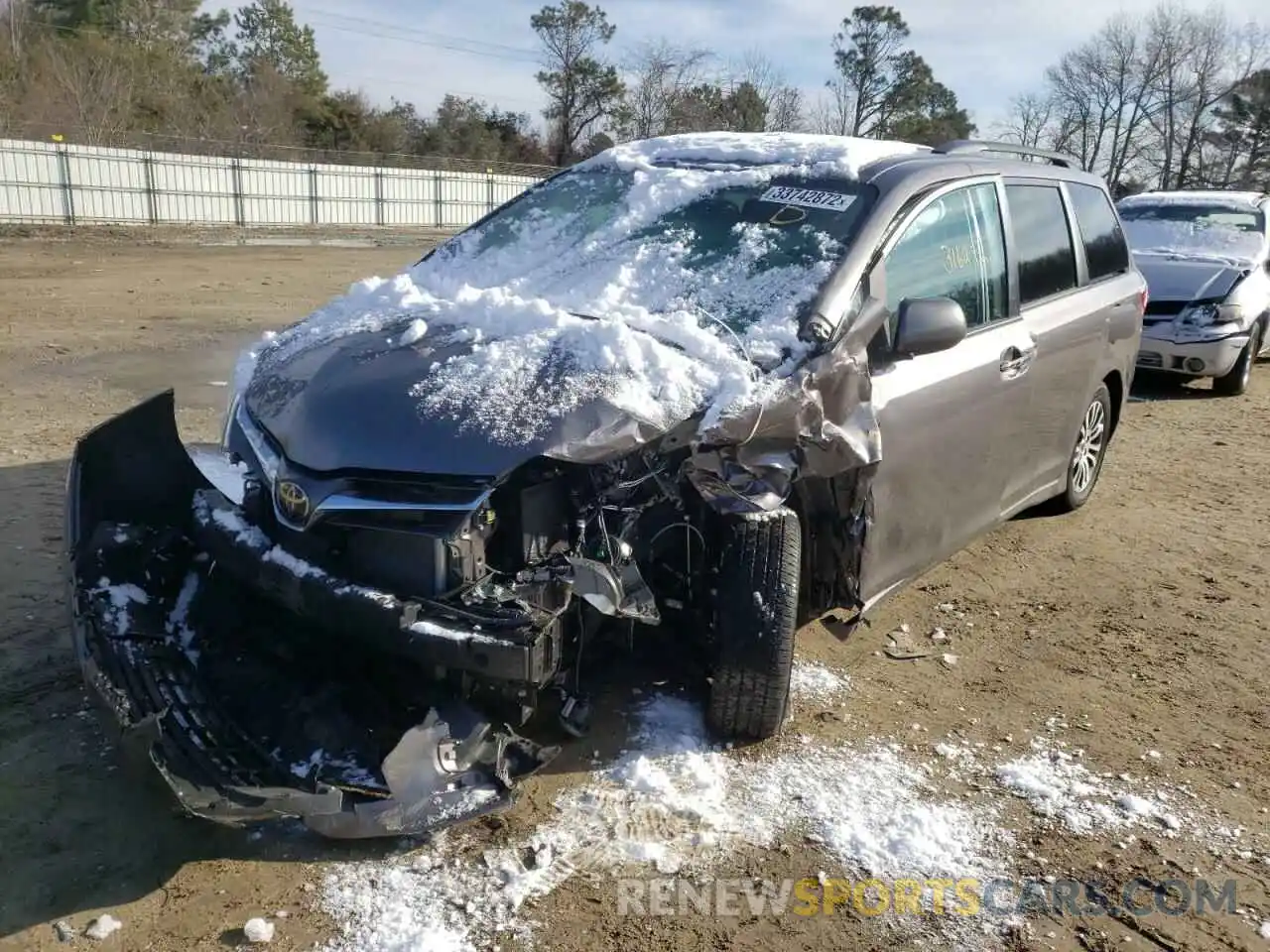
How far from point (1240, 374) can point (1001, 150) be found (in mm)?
6363

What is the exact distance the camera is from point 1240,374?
9.57 metres

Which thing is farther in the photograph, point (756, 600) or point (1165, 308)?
point (1165, 308)

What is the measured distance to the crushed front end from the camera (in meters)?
2.59

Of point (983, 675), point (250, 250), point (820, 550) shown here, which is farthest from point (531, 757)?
point (250, 250)

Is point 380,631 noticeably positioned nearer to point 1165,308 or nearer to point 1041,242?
point 1041,242

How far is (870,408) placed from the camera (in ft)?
10.5

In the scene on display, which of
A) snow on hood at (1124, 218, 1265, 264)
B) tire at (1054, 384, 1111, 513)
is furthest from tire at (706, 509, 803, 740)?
snow on hood at (1124, 218, 1265, 264)

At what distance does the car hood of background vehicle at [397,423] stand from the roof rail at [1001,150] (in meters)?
2.53

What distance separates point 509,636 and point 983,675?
2.26 metres

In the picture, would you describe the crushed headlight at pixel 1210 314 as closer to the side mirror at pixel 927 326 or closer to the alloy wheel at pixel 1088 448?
the alloy wheel at pixel 1088 448

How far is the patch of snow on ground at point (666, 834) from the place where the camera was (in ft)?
8.29

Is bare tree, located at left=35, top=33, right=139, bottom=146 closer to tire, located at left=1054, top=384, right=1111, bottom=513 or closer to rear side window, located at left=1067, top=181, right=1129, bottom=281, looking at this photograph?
rear side window, located at left=1067, top=181, right=1129, bottom=281

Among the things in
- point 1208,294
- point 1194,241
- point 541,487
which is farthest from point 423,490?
point 1194,241

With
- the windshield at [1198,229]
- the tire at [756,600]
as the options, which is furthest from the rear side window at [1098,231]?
the windshield at [1198,229]
